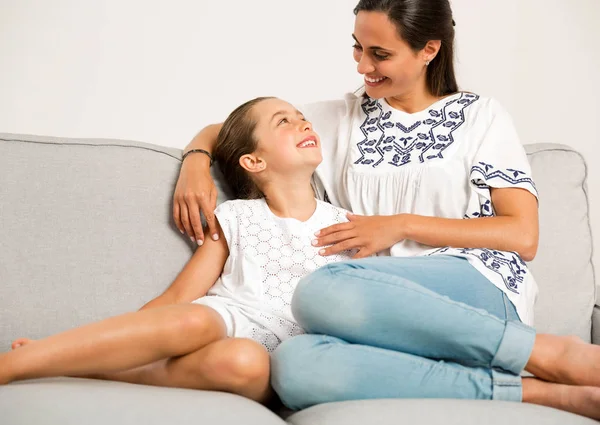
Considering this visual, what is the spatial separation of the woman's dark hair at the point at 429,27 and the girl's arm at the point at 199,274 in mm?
656

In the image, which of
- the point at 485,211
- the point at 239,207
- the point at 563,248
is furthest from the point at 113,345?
the point at 563,248

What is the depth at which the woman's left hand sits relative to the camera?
178cm

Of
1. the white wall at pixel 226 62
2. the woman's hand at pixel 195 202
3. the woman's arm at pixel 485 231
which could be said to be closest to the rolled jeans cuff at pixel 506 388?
the woman's arm at pixel 485 231

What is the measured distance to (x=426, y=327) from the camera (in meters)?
1.41

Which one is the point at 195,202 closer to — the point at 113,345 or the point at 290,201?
the point at 290,201

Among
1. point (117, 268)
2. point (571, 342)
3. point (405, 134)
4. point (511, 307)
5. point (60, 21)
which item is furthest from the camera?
point (60, 21)

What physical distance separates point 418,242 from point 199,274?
506mm

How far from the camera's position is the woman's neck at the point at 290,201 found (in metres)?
1.90

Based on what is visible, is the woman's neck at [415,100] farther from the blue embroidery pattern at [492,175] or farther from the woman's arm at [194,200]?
the woman's arm at [194,200]

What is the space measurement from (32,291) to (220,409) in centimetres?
70

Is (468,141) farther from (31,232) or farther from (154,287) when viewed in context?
(31,232)

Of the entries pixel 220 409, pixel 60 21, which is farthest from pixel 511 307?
pixel 60 21

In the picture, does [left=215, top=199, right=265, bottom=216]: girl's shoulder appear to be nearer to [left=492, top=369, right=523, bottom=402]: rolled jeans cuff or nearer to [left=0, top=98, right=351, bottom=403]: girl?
[left=0, top=98, right=351, bottom=403]: girl

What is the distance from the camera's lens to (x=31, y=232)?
177cm
